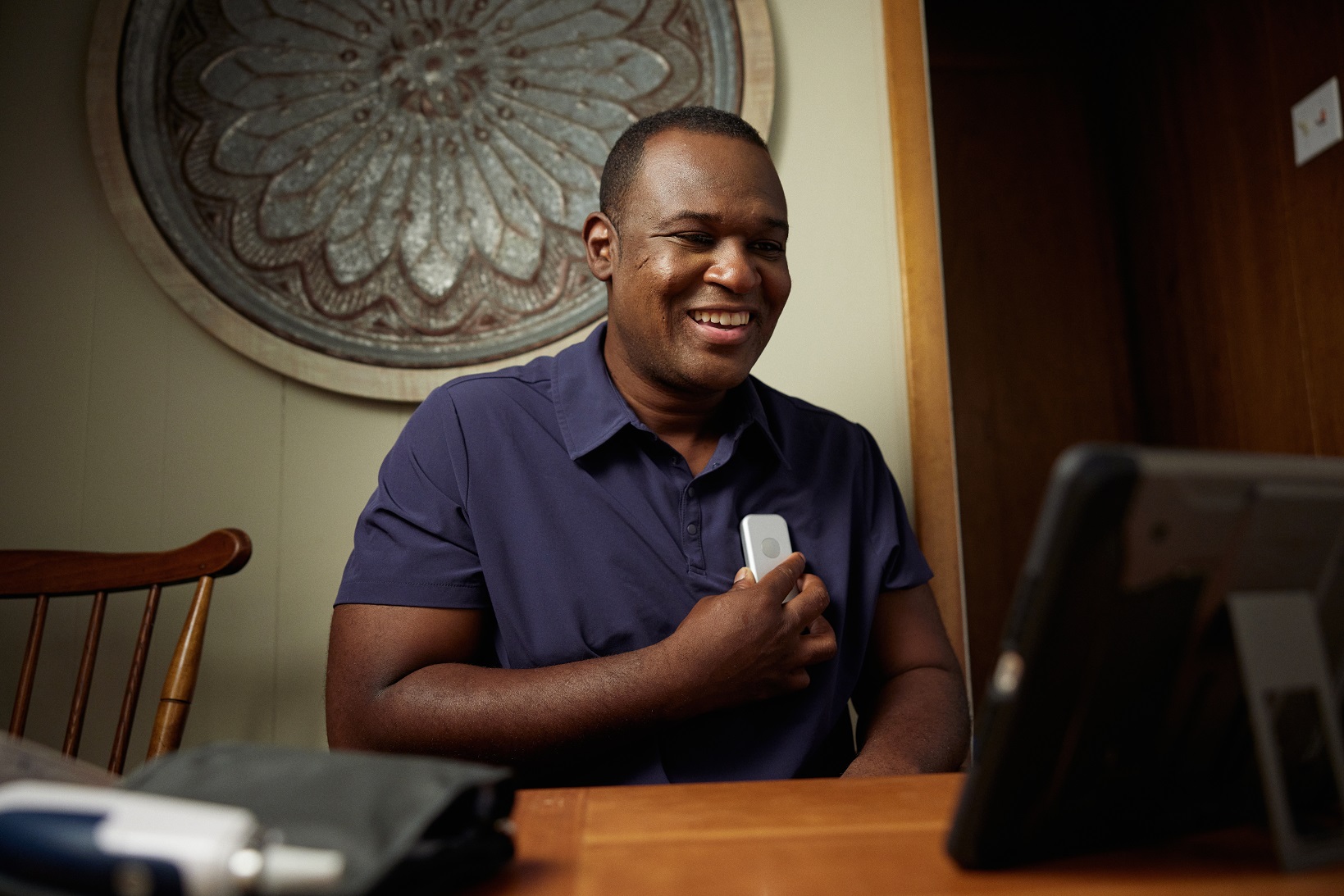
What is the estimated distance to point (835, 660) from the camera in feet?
3.67

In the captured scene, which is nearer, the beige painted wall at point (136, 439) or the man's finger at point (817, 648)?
the man's finger at point (817, 648)

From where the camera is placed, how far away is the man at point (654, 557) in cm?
96

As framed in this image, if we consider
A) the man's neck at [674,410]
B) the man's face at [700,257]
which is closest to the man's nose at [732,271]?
the man's face at [700,257]

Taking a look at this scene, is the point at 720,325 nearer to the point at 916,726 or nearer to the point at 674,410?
the point at 674,410

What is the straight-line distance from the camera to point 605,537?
111 centimetres

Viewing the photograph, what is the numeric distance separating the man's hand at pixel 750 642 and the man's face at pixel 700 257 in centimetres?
30

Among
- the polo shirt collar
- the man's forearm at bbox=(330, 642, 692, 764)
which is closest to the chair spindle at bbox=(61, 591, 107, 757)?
the man's forearm at bbox=(330, 642, 692, 764)

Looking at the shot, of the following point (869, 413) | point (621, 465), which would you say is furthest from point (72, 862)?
point (869, 413)

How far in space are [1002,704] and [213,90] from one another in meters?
1.58

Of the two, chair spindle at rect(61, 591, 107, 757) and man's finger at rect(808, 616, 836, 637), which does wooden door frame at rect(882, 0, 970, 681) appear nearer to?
man's finger at rect(808, 616, 836, 637)

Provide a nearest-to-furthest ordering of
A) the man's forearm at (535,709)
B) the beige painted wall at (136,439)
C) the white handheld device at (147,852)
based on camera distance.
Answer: the white handheld device at (147,852) → the man's forearm at (535,709) → the beige painted wall at (136,439)

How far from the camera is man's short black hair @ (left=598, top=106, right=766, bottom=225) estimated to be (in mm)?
1233

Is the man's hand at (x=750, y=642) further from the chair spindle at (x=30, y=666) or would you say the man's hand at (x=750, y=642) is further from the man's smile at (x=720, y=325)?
the chair spindle at (x=30, y=666)

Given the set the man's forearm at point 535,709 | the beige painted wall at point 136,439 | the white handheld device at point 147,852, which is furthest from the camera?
the beige painted wall at point 136,439
